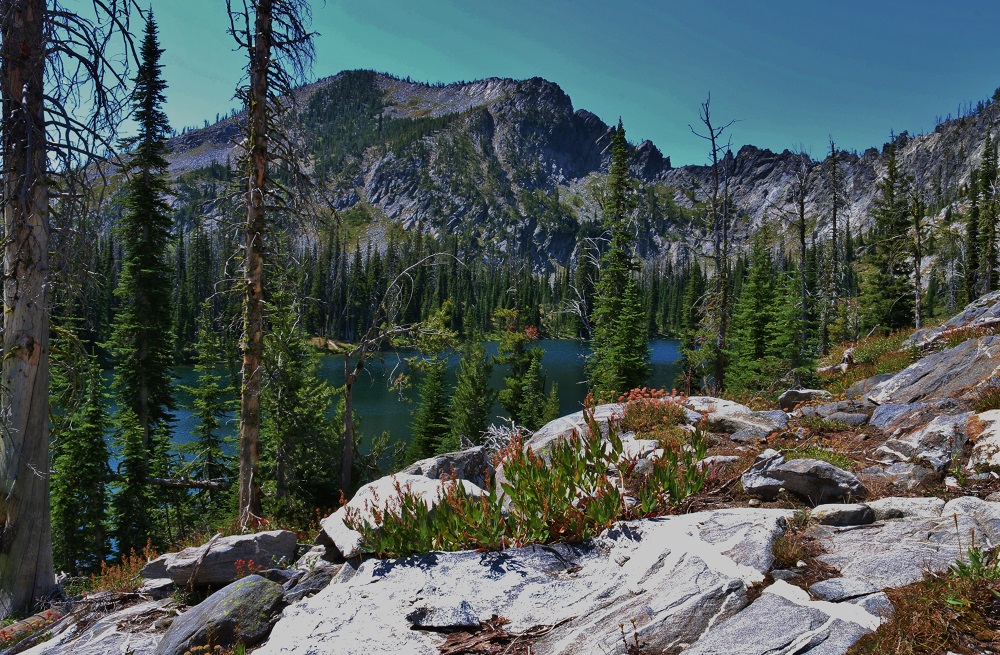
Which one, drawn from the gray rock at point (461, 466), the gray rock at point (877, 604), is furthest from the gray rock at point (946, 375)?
the gray rock at point (461, 466)

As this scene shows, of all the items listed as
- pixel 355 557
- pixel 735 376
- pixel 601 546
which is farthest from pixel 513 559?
pixel 735 376

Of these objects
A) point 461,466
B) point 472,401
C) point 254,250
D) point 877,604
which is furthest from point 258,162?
point 472,401

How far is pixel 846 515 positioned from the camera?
451 centimetres

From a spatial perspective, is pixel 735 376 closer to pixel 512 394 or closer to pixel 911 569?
pixel 512 394

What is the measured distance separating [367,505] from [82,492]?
18.6 metres

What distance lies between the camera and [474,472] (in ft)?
29.8

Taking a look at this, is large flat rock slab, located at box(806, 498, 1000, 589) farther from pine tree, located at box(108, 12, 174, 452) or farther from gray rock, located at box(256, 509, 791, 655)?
pine tree, located at box(108, 12, 174, 452)

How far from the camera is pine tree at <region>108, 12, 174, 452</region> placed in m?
22.0

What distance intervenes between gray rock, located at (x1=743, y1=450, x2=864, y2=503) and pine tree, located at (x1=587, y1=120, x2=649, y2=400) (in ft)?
55.4

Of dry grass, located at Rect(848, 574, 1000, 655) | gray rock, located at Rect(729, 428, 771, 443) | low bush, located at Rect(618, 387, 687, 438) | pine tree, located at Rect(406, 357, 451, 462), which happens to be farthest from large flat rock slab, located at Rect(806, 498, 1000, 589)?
pine tree, located at Rect(406, 357, 451, 462)

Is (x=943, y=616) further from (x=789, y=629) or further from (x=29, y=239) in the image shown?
(x=29, y=239)

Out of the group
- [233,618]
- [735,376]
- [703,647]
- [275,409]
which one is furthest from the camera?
[735,376]

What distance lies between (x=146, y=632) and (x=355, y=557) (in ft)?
6.64

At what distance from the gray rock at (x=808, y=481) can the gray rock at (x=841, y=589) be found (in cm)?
187
